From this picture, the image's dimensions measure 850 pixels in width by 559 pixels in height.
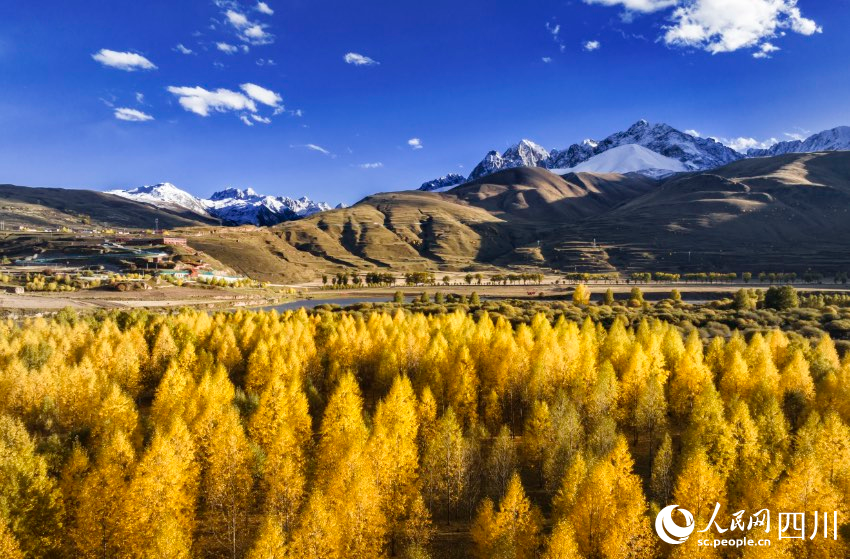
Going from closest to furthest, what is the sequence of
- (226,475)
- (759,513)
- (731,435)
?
(759,513) → (226,475) → (731,435)

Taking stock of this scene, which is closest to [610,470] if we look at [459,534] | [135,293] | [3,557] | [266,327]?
[459,534]

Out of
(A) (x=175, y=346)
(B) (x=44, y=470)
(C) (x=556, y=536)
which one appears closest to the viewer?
(C) (x=556, y=536)

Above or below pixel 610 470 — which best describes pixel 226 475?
below

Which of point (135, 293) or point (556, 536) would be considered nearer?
point (556, 536)

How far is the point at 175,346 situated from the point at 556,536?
53236 millimetres

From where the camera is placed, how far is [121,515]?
83.3 ft

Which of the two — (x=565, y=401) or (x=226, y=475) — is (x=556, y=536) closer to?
(x=565, y=401)

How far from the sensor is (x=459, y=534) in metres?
30.6

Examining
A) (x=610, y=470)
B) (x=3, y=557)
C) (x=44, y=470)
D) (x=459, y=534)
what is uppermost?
(x=610, y=470)

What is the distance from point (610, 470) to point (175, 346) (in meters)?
53.3

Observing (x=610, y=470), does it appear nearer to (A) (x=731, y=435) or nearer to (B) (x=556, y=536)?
(B) (x=556, y=536)

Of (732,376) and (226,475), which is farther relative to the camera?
(732,376)

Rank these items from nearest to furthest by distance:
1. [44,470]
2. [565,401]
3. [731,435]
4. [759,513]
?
[759,513], [44,470], [731,435], [565,401]

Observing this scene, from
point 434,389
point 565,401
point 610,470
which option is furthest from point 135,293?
point 610,470
